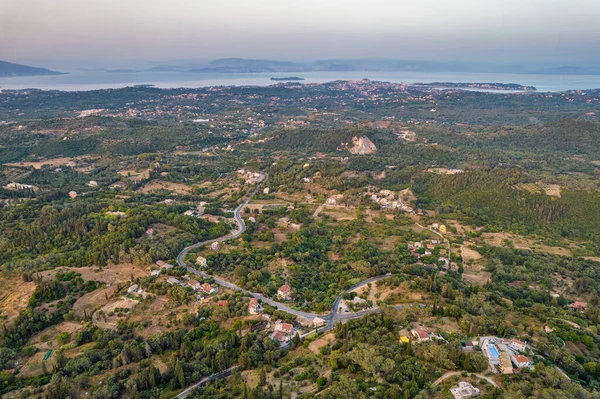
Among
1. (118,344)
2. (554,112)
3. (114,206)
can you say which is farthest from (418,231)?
(554,112)

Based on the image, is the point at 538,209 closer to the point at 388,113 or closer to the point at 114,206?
the point at 114,206

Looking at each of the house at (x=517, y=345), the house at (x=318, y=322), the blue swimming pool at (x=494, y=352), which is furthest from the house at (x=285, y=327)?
the house at (x=517, y=345)

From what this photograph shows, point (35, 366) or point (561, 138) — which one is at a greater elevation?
point (561, 138)

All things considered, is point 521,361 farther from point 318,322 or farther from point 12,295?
point 12,295

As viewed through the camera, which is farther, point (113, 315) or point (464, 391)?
point (113, 315)

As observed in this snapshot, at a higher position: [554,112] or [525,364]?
[554,112]

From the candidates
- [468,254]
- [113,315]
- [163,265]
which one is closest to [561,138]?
[468,254]

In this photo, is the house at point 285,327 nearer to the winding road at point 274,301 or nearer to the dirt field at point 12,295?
the winding road at point 274,301
